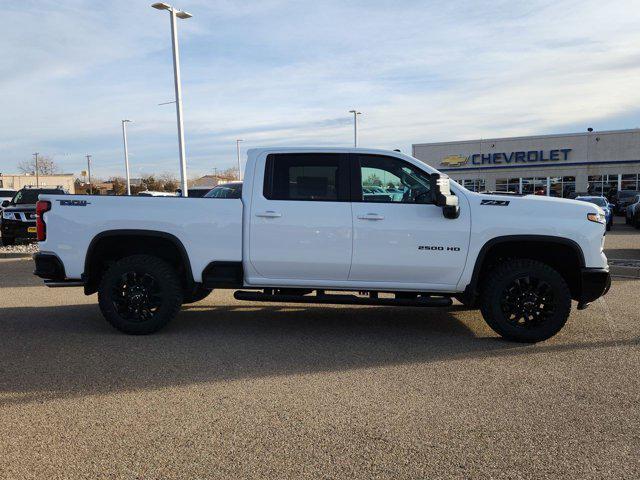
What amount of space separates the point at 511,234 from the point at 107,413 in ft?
13.3

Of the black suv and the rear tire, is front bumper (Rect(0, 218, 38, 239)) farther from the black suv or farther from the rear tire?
the rear tire

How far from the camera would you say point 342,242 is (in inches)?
225

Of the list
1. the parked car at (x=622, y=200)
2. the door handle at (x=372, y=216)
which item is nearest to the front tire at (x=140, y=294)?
the door handle at (x=372, y=216)

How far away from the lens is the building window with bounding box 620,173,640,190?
42.8 metres

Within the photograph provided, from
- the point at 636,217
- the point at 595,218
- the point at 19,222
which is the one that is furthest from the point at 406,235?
the point at 636,217

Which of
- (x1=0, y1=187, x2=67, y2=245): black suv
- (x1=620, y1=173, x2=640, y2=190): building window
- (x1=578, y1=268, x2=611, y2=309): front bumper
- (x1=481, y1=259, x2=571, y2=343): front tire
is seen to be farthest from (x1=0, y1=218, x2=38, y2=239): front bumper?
(x1=620, y1=173, x2=640, y2=190): building window

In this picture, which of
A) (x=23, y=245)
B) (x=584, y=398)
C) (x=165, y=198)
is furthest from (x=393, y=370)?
(x=23, y=245)

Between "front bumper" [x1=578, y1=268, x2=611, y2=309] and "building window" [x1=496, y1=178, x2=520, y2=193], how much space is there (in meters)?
43.5

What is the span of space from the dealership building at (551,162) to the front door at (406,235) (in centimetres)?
3956

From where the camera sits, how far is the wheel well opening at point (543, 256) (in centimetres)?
575

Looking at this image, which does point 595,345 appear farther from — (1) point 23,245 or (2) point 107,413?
(1) point 23,245

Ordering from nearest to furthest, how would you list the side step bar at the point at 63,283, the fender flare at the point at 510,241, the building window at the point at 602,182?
the fender flare at the point at 510,241
the side step bar at the point at 63,283
the building window at the point at 602,182

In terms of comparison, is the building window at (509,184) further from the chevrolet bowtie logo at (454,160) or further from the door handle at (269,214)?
the door handle at (269,214)

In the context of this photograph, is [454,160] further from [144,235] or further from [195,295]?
[144,235]
